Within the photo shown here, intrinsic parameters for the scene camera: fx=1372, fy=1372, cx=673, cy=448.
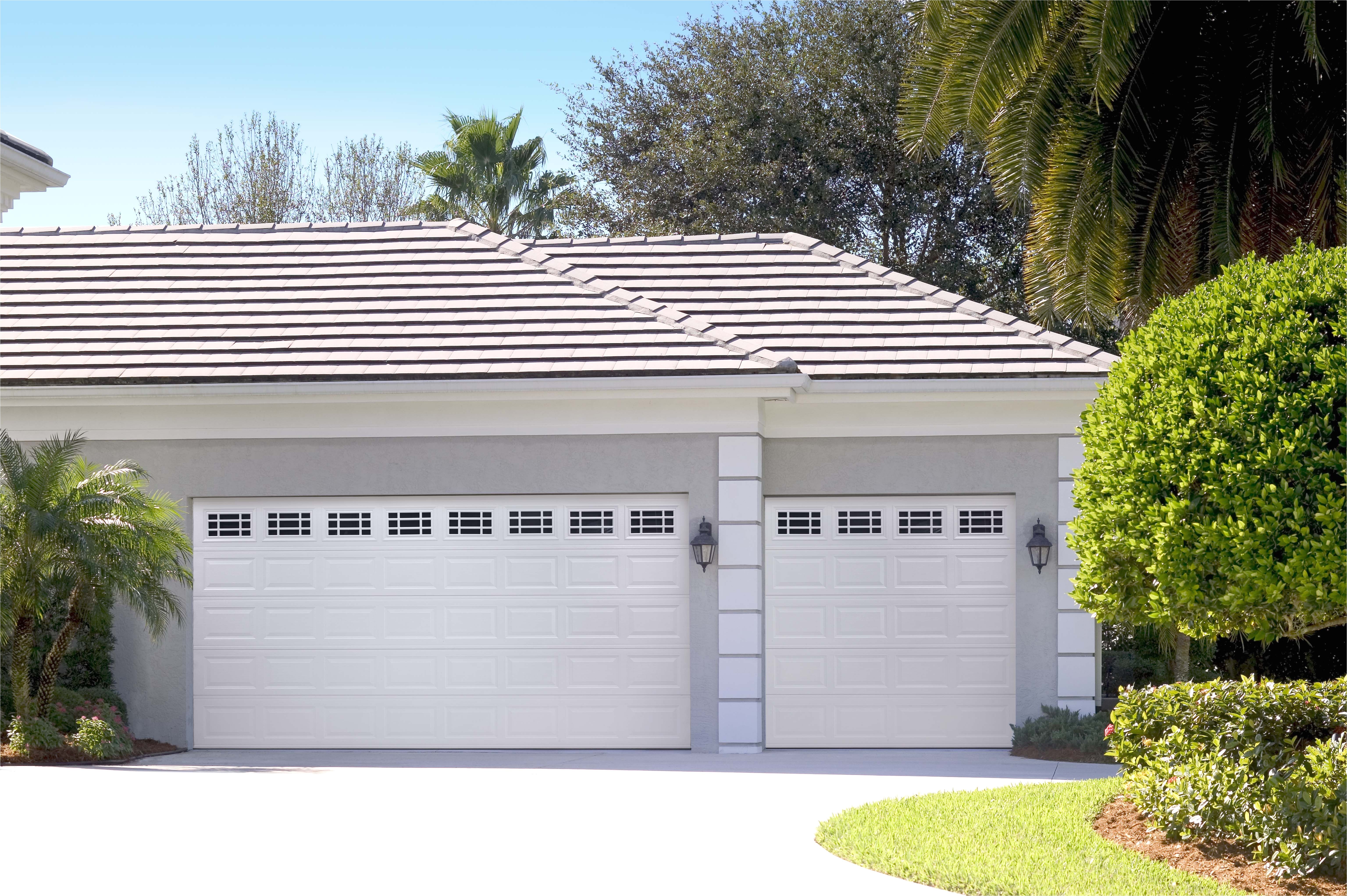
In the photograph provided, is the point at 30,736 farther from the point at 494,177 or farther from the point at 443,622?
the point at 494,177

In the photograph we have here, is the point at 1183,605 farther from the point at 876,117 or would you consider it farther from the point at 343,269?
the point at 876,117

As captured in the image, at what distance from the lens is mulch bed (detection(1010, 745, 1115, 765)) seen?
11.6 m

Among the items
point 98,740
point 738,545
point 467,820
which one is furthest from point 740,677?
point 98,740

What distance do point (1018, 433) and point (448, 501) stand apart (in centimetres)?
533

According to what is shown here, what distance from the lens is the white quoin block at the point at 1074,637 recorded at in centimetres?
1250

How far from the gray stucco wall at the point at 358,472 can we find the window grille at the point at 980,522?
2.44 m

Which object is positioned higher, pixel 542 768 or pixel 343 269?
pixel 343 269

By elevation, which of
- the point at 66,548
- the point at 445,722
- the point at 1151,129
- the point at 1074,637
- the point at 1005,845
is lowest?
the point at 445,722

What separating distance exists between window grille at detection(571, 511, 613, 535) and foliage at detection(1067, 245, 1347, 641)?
5.79 meters

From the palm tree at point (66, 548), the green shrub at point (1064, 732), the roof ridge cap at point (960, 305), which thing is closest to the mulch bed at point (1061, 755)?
the green shrub at point (1064, 732)

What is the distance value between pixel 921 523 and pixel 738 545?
1831 mm

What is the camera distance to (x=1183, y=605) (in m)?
7.11

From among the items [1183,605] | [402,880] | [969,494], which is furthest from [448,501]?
[1183,605]

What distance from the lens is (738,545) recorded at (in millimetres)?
12336
